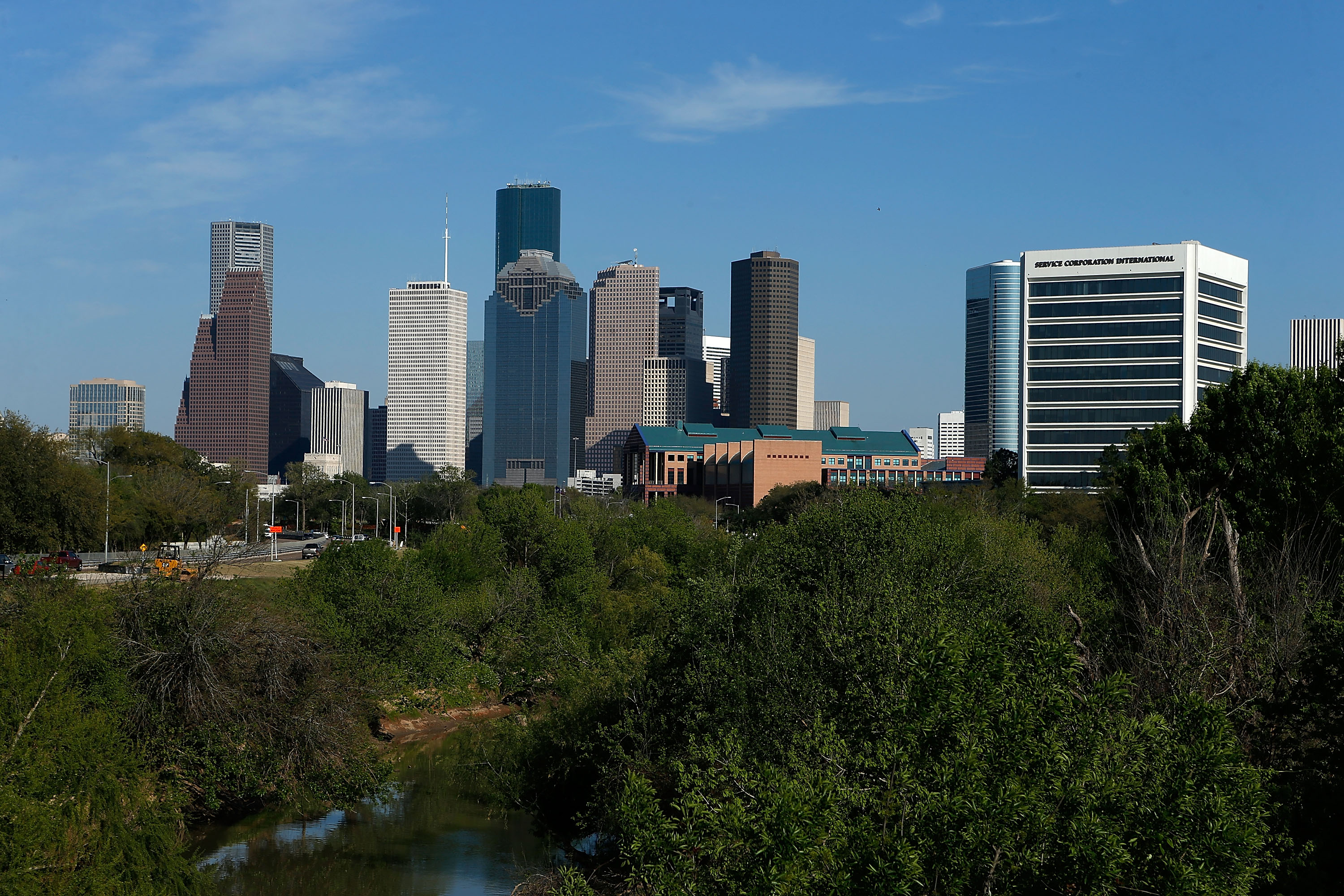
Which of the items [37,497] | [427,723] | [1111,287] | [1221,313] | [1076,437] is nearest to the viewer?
[427,723]

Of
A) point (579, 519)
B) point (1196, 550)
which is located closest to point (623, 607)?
point (579, 519)

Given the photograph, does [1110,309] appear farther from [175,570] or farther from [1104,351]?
[175,570]

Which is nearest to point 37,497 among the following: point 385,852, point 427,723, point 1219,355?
point 427,723

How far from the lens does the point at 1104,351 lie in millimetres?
166625

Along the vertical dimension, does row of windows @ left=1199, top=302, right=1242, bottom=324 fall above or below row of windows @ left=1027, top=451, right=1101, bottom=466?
above

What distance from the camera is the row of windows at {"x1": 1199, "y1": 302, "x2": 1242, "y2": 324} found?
164875 millimetres

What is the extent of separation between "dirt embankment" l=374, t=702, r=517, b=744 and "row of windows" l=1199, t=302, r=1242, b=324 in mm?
133855

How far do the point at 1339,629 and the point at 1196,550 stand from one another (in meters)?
17.2

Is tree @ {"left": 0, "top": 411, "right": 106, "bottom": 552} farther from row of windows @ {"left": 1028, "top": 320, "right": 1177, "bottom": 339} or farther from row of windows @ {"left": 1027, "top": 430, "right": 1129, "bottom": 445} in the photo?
row of windows @ {"left": 1028, "top": 320, "right": 1177, "bottom": 339}

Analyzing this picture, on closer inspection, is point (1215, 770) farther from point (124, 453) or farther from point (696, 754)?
point (124, 453)

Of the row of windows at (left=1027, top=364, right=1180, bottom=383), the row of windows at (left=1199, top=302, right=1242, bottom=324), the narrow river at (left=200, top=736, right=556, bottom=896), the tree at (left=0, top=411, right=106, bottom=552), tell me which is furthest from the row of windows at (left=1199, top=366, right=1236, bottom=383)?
the narrow river at (left=200, top=736, right=556, bottom=896)

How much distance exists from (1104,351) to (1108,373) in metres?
A: 3.09

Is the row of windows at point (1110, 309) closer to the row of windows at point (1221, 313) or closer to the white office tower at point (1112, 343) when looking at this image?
the white office tower at point (1112, 343)

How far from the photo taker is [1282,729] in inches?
939
